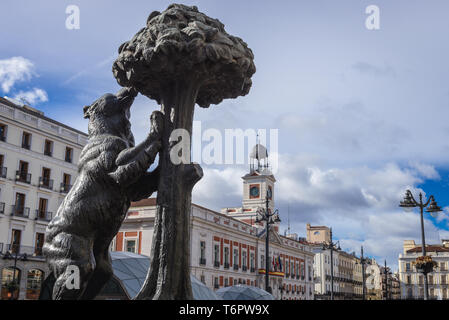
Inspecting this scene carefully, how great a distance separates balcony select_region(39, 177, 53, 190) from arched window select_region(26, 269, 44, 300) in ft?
17.9

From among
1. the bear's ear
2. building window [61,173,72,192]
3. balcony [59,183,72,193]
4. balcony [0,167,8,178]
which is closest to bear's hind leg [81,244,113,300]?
the bear's ear

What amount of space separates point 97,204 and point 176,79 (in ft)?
4.52

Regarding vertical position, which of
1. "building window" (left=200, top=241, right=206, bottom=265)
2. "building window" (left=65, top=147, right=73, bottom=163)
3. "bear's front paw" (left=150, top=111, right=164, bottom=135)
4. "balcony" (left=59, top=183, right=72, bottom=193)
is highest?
"building window" (left=65, top=147, right=73, bottom=163)

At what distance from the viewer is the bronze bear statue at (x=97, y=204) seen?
4109 mm

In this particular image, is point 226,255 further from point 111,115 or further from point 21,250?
point 111,115

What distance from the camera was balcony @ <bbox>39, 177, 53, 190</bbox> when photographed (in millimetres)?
31231

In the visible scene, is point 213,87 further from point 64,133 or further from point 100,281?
point 64,133

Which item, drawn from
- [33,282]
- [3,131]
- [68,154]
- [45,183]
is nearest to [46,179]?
[45,183]

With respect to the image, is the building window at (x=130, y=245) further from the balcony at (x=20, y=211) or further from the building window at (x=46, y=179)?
the balcony at (x=20, y=211)

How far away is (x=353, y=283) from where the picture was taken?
79.6 m

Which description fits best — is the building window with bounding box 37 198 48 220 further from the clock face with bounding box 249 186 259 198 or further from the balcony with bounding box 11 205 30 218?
the clock face with bounding box 249 186 259 198

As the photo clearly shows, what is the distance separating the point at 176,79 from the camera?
15.3 feet
